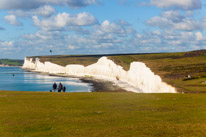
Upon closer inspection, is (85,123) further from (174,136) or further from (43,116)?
(174,136)

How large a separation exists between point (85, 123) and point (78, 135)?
3630mm

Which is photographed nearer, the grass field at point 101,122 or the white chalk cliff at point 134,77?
the grass field at point 101,122

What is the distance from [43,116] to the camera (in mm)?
23062

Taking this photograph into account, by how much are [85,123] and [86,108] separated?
702cm

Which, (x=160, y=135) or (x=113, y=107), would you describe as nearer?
(x=160, y=135)

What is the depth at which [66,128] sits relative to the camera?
18.4 m

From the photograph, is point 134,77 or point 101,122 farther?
point 134,77

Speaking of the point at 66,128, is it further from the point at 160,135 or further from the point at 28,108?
the point at 28,108

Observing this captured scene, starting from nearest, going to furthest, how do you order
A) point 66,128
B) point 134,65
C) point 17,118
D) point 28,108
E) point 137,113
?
1. point 66,128
2. point 17,118
3. point 137,113
4. point 28,108
5. point 134,65

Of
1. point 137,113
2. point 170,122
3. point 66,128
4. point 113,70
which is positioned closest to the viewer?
point 66,128

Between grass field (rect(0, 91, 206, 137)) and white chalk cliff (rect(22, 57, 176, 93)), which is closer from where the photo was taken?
grass field (rect(0, 91, 206, 137))

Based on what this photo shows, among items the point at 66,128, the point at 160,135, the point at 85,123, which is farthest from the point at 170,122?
the point at 66,128

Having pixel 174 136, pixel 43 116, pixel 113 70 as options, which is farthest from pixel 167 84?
pixel 113 70

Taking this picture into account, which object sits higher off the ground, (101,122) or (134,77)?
(134,77)
